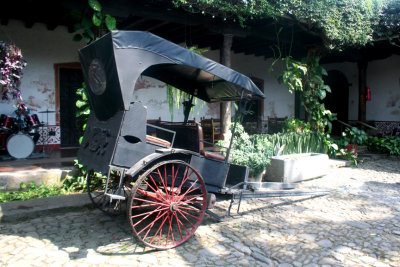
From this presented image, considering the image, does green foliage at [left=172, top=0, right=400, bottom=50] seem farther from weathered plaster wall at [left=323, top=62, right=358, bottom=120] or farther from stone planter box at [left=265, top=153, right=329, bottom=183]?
weathered plaster wall at [left=323, top=62, right=358, bottom=120]

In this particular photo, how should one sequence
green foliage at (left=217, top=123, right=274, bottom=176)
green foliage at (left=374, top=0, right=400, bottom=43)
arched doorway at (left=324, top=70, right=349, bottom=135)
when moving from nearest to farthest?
green foliage at (left=217, top=123, right=274, bottom=176) < green foliage at (left=374, top=0, right=400, bottom=43) < arched doorway at (left=324, top=70, right=349, bottom=135)

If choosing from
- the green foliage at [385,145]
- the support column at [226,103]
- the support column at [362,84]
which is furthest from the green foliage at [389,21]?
the support column at [226,103]

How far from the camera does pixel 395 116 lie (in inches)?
473

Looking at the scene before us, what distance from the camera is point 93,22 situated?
508cm

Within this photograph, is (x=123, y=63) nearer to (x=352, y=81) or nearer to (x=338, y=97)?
(x=352, y=81)

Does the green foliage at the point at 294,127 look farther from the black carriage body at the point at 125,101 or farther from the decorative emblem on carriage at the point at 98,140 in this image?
the decorative emblem on carriage at the point at 98,140

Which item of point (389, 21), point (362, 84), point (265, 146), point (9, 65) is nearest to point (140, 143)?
point (9, 65)

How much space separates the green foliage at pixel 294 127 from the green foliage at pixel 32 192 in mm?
5571

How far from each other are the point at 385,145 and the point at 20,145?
397 inches

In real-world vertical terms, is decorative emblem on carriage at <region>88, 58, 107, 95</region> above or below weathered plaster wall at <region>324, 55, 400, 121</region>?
below

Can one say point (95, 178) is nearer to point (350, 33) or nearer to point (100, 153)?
point (100, 153)

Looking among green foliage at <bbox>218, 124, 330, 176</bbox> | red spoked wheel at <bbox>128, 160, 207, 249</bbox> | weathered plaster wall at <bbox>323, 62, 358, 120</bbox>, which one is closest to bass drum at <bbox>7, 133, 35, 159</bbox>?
red spoked wheel at <bbox>128, 160, 207, 249</bbox>

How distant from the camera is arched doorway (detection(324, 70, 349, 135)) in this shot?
13695 mm

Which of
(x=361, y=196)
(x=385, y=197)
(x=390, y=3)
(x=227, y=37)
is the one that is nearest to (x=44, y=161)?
(x=227, y=37)
